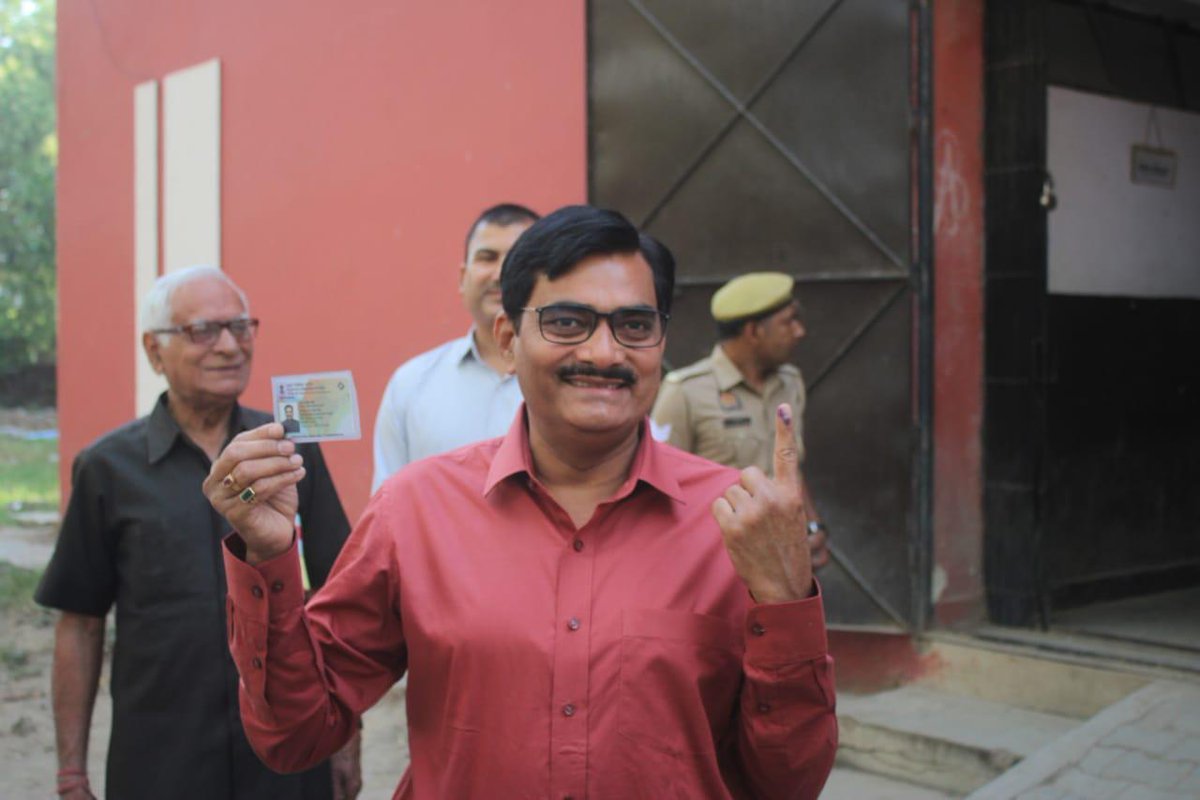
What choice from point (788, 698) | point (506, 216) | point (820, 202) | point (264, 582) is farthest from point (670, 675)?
point (820, 202)

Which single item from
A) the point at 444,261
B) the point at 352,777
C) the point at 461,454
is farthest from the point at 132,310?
the point at 461,454

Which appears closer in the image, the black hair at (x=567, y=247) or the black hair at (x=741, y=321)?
the black hair at (x=567, y=247)

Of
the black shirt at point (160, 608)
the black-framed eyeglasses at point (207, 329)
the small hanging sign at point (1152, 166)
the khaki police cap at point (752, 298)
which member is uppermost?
the small hanging sign at point (1152, 166)

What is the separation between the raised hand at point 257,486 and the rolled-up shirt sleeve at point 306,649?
3 centimetres

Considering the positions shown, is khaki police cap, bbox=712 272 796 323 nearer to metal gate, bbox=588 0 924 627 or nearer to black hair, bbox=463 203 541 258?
metal gate, bbox=588 0 924 627

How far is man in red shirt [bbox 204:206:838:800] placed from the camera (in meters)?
1.70

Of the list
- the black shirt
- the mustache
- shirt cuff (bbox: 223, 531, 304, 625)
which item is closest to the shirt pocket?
the mustache

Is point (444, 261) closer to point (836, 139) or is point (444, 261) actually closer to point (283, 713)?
point (836, 139)

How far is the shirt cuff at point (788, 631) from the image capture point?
1654mm

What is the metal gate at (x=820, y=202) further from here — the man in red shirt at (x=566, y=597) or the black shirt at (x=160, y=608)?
the man in red shirt at (x=566, y=597)

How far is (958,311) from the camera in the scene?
5.55 meters

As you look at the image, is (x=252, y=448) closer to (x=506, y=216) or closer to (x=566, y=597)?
(x=566, y=597)

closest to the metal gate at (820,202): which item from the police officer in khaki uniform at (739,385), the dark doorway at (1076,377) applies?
the dark doorway at (1076,377)

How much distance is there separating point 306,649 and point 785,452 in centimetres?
76
